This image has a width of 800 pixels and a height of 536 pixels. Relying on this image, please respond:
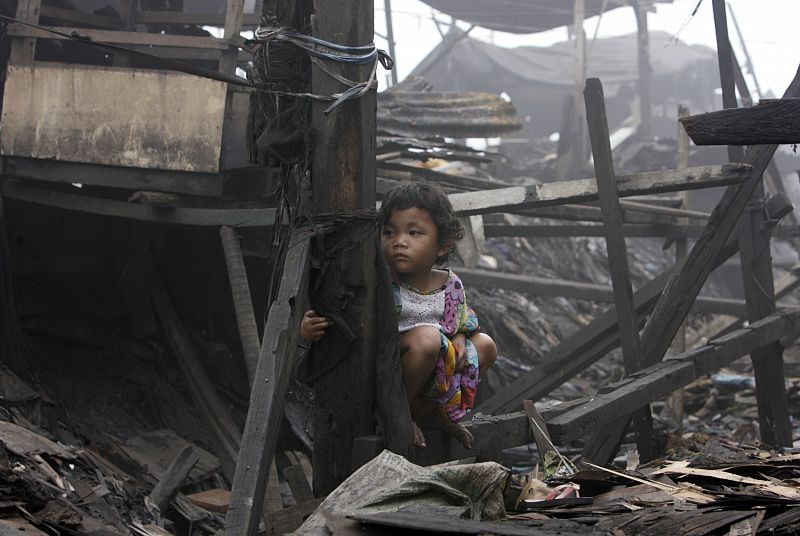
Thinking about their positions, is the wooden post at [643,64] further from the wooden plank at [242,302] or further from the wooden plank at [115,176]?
the wooden plank at [242,302]

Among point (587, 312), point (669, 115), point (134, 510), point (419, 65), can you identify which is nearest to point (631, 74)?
point (669, 115)

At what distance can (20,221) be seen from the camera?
25.9ft

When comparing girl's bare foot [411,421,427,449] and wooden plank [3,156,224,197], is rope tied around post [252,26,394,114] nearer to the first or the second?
girl's bare foot [411,421,427,449]

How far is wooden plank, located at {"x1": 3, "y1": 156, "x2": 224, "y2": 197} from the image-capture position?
697 centimetres

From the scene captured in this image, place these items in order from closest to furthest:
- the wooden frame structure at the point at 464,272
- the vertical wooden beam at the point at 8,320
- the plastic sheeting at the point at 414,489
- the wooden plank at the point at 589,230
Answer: the plastic sheeting at the point at 414,489 → the wooden frame structure at the point at 464,272 → the vertical wooden beam at the point at 8,320 → the wooden plank at the point at 589,230

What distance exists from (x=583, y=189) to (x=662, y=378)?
1345 mm

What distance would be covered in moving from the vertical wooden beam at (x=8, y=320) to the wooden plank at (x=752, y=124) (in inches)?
225

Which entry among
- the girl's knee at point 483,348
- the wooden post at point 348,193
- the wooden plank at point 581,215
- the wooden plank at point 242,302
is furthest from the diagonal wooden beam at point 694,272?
the wooden post at point 348,193

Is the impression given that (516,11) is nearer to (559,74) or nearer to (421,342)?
(559,74)

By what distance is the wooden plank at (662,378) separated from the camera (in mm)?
4863

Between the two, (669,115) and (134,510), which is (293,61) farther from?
(669,115)

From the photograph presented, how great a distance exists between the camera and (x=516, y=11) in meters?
19.8

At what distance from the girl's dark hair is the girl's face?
0.02m

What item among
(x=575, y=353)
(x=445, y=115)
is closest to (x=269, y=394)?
(x=575, y=353)
